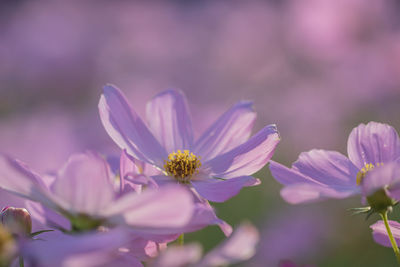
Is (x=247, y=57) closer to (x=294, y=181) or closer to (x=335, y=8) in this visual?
(x=335, y=8)

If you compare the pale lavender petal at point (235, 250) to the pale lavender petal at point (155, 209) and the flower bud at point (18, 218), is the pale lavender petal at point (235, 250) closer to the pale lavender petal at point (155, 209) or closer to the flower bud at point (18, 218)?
the pale lavender petal at point (155, 209)

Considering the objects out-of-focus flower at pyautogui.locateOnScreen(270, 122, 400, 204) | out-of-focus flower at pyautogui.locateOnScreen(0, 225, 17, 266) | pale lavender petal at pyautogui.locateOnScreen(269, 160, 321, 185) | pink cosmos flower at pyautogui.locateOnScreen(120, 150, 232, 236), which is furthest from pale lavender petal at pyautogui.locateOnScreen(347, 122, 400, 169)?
out-of-focus flower at pyautogui.locateOnScreen(0, 225, 17, 266)

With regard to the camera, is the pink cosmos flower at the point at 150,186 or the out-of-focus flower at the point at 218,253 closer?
the out-of-focus flower at the point at 218,253

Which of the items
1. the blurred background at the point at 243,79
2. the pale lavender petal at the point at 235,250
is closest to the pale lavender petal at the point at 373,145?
the pale lavender petal at the point at 235,250

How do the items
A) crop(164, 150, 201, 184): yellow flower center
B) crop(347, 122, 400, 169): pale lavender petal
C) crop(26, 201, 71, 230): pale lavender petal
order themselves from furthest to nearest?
1. crop(164, 150, 201, 184): yellow flower center
2. crop(347, 122, 400, 169): pale lavender petal
3. crop(26, 201, 71, 230): pale lavender petal

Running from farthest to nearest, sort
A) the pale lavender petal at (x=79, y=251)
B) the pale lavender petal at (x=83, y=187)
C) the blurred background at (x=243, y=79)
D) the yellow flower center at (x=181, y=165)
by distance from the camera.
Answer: the blurred background at (x=243, y=79)
the yellow flower center at (x=181, y=165)
the pale lavender petal at (x=83, y=187)
the pale lavender petal at (x=79, y=251)

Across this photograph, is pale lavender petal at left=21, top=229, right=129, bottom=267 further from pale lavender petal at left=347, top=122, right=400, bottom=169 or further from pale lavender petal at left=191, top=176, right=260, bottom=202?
pale lavender petal at left=347, top=122, right=400, bottom=169

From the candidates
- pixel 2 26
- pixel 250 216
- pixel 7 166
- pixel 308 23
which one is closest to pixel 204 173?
pixel 7 166
